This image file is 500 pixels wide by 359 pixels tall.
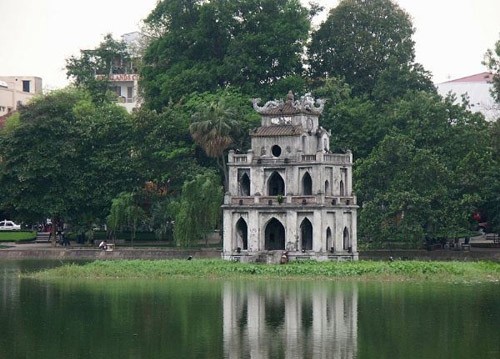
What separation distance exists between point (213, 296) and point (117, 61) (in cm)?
7754

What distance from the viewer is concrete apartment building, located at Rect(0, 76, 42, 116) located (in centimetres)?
15325

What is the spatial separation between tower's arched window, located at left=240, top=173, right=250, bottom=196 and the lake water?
13.5 meters

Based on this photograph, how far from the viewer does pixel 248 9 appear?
362 feet

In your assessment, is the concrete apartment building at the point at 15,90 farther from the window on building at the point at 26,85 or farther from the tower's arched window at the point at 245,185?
the tower's arched window at the point at 245,185

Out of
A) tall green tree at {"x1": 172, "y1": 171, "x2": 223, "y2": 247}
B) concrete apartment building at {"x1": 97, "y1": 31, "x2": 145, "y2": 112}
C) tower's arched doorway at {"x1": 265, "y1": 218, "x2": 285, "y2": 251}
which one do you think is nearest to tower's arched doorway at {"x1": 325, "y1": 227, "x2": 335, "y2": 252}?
tower's arched doorway at {"x1": 265, "y1": 218, "x2": 285, "y2": 251}

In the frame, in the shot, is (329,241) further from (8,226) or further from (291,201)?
(8,226)

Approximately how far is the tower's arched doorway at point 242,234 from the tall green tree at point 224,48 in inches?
813

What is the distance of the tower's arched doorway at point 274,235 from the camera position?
287 feet

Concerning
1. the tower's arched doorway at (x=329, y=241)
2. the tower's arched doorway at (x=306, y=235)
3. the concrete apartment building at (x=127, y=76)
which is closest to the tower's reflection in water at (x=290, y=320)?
the tower's arched doorway at (x=329, y=241)

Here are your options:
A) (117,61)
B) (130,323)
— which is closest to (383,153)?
(130,323)

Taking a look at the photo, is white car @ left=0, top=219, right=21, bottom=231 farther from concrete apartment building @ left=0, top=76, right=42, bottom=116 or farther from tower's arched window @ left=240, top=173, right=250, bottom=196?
tower's arched window @ left=240, top=173, right=250, bottom=196

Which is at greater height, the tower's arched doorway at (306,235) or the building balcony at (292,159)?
the building balcony at (292,159)

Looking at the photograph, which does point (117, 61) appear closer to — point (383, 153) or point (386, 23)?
point (386, 23)

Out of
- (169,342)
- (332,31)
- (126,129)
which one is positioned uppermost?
(332,31)
